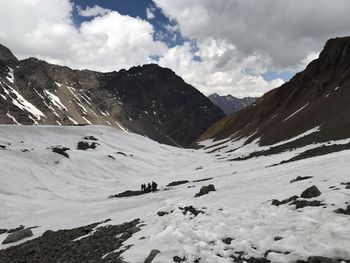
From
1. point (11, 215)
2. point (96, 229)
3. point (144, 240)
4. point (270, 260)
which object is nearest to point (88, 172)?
point (11, 215)

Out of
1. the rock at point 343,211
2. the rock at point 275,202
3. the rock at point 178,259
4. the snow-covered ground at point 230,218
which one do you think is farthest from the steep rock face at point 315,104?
the rock at point 178,259

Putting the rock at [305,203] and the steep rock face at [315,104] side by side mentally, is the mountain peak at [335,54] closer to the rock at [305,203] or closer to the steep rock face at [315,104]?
the steep rock face at [315,104]

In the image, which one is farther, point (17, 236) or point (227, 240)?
point (17, 236)

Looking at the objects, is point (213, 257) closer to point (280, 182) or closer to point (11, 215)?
point (280, 182)

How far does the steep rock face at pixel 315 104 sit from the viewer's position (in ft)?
209

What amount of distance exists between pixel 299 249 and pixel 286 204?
Result: 5099 millimetres

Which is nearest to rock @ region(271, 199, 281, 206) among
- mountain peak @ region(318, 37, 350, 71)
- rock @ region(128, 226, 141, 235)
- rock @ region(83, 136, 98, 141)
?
rock @ region(128, 226, 141, 235)

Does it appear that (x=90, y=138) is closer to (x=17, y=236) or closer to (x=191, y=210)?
(x=17, y=236)

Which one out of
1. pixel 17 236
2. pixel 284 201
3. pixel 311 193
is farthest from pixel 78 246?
pixel 311 193

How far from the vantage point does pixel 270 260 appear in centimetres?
1098

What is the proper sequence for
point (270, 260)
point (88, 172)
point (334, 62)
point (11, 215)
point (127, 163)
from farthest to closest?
1. point (334, 62)
2. point (127, 163)
3. point (88, 172)
4. point (11, 215)
5. point (270, 260)

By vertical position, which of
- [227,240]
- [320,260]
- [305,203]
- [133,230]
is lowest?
[320,260]

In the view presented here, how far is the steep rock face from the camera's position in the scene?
6366 centimetres

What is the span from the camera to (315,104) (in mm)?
94062
